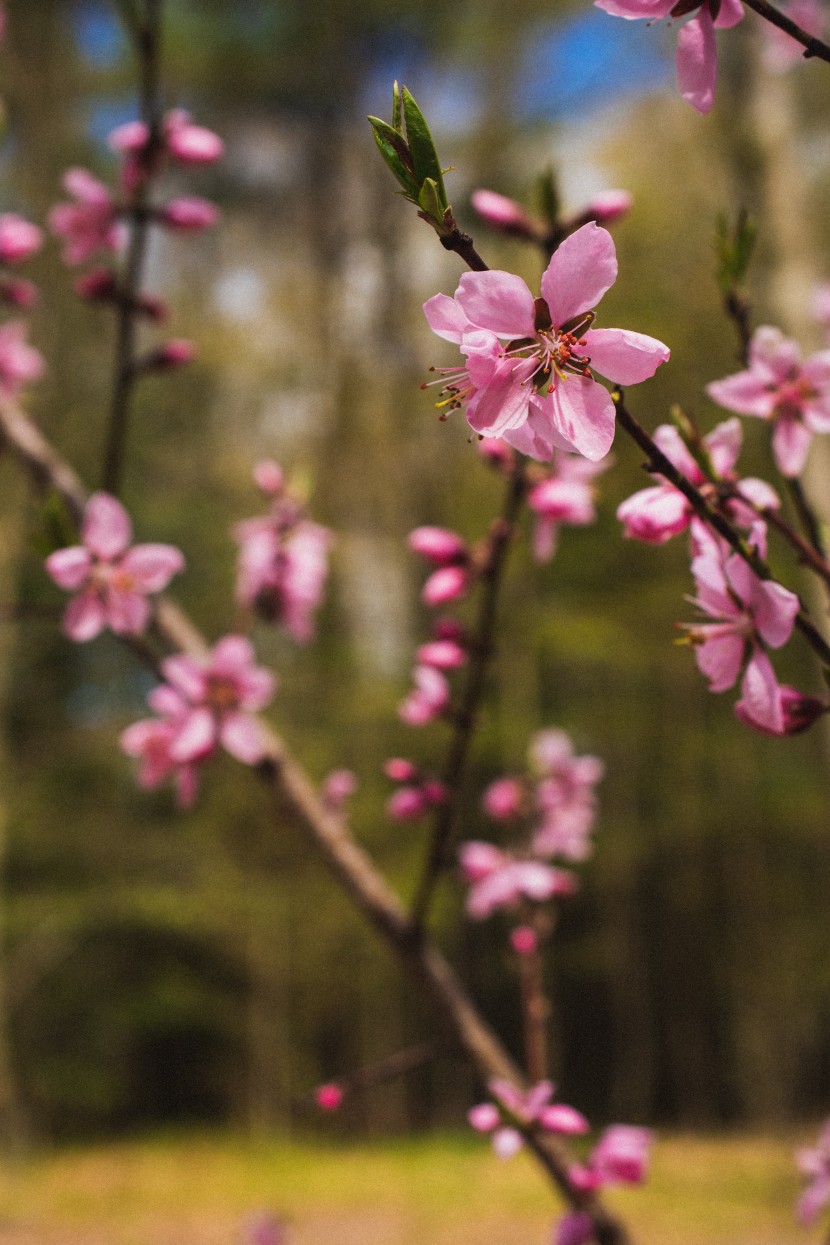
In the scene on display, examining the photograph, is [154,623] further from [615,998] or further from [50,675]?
[615,998]

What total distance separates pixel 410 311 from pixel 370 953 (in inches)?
188

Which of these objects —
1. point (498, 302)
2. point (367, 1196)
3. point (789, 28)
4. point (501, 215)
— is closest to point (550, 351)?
point (498, 302)

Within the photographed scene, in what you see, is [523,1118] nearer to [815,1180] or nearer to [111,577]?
[815,1180]

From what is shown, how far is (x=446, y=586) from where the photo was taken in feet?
2.79

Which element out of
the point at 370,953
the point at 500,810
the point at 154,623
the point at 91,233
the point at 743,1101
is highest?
the point at 91,233

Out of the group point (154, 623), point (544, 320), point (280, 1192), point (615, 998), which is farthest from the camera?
point (615, 998)

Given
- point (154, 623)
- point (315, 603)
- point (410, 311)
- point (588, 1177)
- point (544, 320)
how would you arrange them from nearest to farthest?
1. point (544, 320)
2. point (588, 1177)
3. point (154, 623)
4. point (315, 603)
5. point (410, 311)

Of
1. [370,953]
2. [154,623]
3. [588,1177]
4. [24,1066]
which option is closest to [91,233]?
[154,623]

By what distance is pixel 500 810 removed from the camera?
1.21m

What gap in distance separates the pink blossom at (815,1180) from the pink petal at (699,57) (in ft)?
2.30

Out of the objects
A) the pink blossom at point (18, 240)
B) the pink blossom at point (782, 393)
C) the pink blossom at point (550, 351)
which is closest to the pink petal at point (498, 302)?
the pink blossom at point (550, 351)

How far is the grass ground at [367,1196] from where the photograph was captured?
17.3 ft

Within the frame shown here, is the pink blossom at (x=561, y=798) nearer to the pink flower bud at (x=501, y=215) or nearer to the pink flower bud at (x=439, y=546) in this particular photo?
the pink flower bud at (x=439, y=546)

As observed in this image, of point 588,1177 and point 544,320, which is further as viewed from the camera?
point 588,1177
